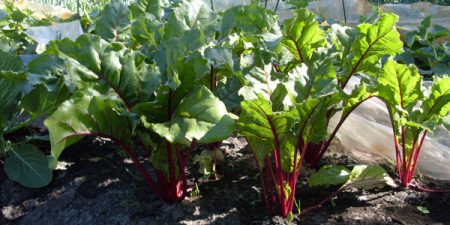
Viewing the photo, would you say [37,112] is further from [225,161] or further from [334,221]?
[334,221]

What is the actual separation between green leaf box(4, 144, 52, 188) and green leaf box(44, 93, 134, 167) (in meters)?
0.40

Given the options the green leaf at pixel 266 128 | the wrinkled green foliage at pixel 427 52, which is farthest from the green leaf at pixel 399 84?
the wrinkled green foliage at pixel 427 52

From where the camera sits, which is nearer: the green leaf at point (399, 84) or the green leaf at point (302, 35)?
the green leaf at point (399, 84)

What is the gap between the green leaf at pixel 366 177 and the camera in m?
1.64

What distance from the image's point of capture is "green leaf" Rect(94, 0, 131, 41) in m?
2.03

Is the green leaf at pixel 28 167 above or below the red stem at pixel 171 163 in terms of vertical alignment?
below

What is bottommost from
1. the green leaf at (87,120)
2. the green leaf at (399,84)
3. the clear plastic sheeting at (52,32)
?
the clear plastic sheeting at (52,32)

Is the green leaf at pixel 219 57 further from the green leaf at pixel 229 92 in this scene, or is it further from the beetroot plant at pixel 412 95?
the beetroot plant at pixel 412 95

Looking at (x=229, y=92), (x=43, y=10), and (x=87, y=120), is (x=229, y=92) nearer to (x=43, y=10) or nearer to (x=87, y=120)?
(x=87, y=120)

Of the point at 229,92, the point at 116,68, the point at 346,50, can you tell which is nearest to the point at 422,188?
the point at 346,50

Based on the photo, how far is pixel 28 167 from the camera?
185 centimetres

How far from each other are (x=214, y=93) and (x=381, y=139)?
2.70 ft

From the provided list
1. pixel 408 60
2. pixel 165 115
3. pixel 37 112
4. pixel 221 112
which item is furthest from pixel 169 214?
pixel 408 60

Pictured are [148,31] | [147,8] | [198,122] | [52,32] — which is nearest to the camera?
[198,122]
